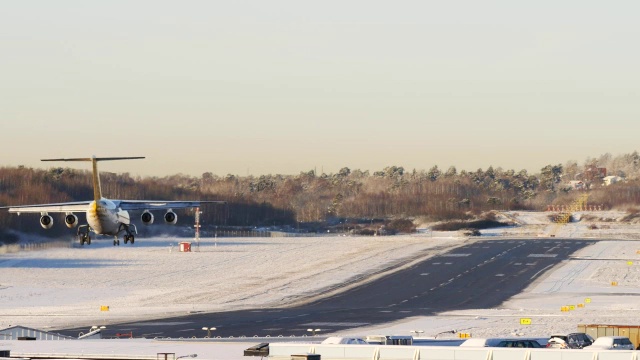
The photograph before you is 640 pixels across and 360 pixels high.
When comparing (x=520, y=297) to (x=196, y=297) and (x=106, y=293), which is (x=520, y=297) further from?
(x=106, y=293)

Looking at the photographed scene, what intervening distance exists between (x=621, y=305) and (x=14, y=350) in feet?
267

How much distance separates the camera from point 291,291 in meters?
164

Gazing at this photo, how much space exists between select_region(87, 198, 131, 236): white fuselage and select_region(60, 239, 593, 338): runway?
10.3 metres

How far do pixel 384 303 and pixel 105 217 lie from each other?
168 ft

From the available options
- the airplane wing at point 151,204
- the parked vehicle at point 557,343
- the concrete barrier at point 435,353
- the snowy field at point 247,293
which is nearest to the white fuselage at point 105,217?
the airplane wing at point 151,204

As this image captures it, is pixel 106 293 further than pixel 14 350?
Yes

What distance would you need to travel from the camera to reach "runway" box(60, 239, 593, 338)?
389 ft

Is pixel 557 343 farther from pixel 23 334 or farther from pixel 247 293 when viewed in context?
pixel 247 293

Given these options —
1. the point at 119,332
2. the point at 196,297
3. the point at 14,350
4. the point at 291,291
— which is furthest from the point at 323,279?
the point at 14,350

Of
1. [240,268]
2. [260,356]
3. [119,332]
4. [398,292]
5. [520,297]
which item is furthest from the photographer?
[240,268]

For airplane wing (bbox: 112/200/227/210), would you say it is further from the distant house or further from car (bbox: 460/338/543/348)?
car (bbox: 460/338/543/348)

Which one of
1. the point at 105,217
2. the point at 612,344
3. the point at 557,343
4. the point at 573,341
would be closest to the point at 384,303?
the point at 105,217

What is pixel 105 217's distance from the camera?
105 meters

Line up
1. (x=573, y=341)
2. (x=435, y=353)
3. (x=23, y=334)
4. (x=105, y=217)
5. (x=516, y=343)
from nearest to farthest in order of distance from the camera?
(x=435, y=353), (x=516, y=343), (x=573, y=341), (x=23, y=334), (x=105, y=217)
